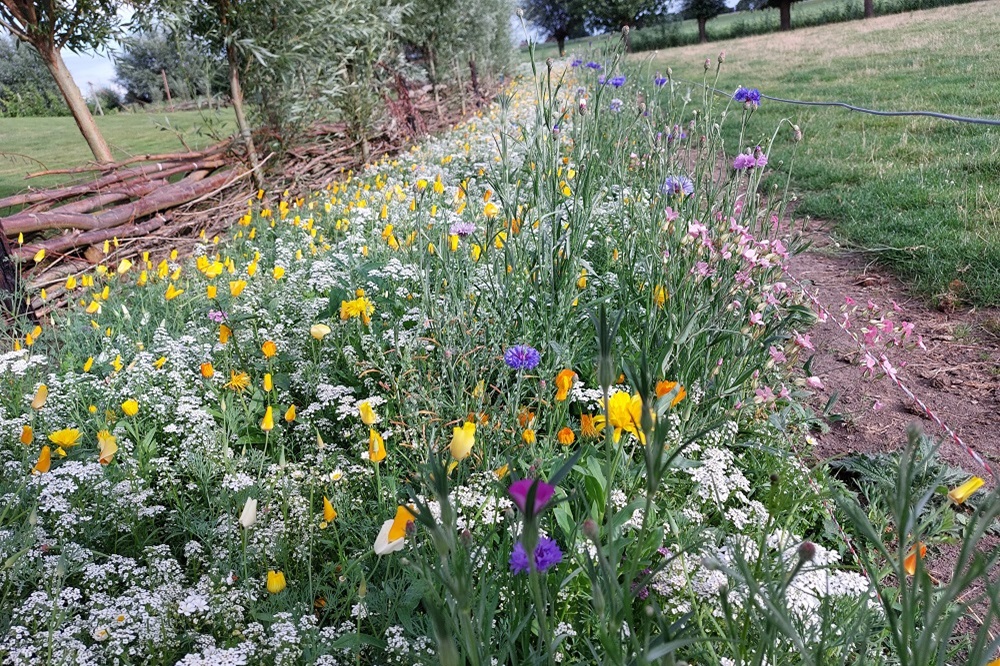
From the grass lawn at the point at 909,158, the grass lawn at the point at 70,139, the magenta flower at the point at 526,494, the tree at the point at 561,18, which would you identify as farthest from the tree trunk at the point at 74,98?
the tree at the point at 561,18

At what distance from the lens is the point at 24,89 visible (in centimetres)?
1074

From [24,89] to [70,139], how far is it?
285 cm

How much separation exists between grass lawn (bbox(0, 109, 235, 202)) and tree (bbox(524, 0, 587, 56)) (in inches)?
1387

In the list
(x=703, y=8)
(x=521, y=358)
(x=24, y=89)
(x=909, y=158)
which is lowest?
(x=909, y=158)

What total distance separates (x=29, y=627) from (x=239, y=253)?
10.5 feet

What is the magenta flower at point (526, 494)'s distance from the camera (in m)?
0.63

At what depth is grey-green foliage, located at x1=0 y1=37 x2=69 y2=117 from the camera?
9.70m

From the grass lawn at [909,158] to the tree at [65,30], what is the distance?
419cm

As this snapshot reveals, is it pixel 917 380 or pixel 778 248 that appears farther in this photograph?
pixel 917 380

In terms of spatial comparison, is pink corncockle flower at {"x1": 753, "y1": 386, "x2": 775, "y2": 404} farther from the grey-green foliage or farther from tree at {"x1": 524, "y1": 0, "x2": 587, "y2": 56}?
tree at {"x1": 524, "y1": 0, "x2": 587, "y2": 56}

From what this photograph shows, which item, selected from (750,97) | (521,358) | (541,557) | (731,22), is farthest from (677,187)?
(731,22)

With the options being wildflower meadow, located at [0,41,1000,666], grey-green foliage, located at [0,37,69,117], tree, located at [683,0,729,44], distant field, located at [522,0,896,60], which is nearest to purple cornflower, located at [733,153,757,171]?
wildflower meadow, located at [0,41,1000,666]

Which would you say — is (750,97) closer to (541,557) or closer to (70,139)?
(541,557)

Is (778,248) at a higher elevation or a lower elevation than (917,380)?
higher
